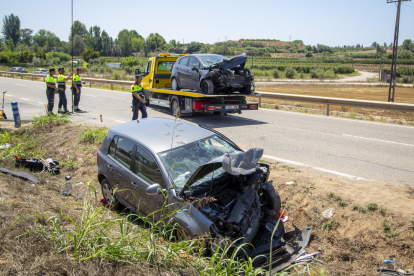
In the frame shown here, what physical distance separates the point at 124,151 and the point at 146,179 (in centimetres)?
82

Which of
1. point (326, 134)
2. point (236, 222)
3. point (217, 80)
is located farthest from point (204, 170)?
point (217, 80)

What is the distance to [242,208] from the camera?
4098 mm

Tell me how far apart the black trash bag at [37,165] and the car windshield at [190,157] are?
413cm

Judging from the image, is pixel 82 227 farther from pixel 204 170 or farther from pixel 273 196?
pixel 273 196

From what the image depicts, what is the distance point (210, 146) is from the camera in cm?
496

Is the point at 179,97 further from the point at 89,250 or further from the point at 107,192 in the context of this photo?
the point at 89,250

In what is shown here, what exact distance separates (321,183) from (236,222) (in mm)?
2616

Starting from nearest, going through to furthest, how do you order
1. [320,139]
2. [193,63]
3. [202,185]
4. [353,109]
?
[202,185], [320,139], [193,63], [353,109]

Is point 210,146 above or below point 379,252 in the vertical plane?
above

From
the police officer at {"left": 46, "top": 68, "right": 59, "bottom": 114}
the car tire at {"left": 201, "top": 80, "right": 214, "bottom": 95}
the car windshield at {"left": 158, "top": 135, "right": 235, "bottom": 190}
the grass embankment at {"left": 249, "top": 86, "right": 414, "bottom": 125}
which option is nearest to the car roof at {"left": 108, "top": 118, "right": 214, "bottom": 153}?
the car windshield at {"left": 158, "top": 135, "right": 235, "bottom": 190}

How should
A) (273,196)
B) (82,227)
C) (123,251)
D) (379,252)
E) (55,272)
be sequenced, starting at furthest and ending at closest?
(273,196) → (379,252) → (82,227) → (123,251) → (55,272)

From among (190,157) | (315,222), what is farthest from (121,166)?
(315,222)

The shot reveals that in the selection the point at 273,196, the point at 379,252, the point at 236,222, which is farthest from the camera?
the point at 273,196

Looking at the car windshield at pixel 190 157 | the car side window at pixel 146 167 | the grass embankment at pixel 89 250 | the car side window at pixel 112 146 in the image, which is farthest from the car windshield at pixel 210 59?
the grass embankment at pixel 89 250
